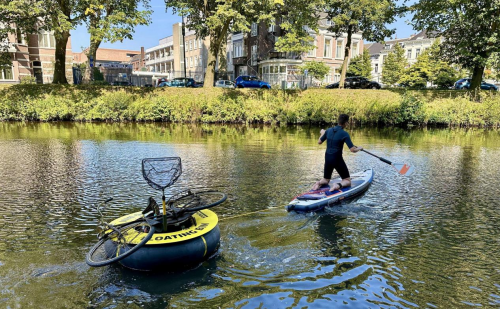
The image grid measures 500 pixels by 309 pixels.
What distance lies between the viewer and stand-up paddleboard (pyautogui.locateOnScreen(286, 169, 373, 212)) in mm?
7668

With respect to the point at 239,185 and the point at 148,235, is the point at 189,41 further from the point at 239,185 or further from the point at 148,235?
the point at 148,235

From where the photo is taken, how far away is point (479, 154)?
50.7ft

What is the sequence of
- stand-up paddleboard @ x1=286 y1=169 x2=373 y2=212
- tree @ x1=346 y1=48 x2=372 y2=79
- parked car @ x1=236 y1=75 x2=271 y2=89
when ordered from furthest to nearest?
tree @ x1=346 y1=48 x2=372 y2=79, parked car @ x1=236 y1=75 x2=271 y2=89, stand-up paddleboard @ x1=286 y1=169 x2=373 y2=212

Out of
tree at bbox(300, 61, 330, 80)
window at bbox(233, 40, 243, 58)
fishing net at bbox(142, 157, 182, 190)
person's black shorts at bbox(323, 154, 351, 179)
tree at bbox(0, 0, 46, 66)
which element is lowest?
person's black shorts at bbox(323, 154, 351, 179)

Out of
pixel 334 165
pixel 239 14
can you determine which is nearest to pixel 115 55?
pixel 239 14

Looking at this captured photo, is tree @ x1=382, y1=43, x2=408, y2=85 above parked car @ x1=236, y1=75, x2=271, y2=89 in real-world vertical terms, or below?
above

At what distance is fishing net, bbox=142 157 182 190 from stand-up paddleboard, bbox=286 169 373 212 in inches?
115

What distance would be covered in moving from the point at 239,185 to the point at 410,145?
452 inches

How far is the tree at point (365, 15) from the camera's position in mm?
29688

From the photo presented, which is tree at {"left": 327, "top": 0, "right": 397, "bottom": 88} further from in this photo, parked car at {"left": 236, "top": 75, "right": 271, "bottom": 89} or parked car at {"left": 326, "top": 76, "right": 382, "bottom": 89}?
parked car at {"left": 236, "top": 75, "right": 271, "bottom": 89}

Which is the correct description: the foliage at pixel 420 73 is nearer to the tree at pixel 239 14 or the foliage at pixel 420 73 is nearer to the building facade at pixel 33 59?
the tree at pixel 239 14

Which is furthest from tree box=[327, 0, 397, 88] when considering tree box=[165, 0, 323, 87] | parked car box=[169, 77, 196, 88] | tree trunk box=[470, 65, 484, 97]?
parked car box=[169, 77, 196, 88]

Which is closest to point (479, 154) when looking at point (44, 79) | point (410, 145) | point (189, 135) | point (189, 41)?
point (410, 145)

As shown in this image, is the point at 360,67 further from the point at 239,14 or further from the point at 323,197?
the point at 323,197
